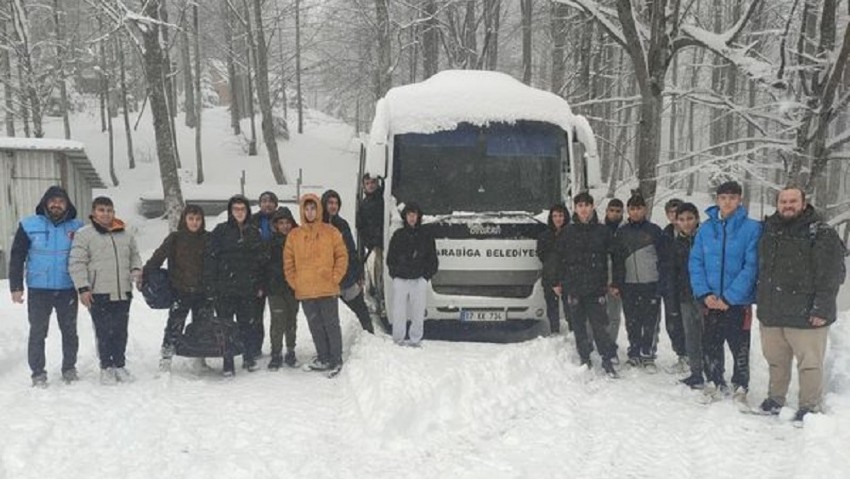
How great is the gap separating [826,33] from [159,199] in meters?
22.8

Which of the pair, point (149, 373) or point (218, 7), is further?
point (218, 7)

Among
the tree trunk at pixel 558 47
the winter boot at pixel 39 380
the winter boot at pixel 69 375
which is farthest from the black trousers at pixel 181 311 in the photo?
the tree trunk at pixel 558 47

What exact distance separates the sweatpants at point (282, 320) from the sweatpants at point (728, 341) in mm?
4266

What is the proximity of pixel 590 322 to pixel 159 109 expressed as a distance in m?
13.7

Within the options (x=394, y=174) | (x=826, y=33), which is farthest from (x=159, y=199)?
(x=826, y=33)

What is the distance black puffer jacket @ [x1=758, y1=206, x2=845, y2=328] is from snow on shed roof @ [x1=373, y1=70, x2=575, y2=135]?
391 cm

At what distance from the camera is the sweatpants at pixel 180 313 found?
24.0ft

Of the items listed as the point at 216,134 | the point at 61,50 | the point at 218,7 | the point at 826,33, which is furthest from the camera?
the point at 216,134

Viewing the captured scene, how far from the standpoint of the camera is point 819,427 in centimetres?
524

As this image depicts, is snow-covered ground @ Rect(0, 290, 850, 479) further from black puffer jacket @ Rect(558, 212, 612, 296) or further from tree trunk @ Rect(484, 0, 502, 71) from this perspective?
tree trunk @ Rect(484, 0, 502, 71)

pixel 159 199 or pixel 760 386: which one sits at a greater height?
pixel 159 199

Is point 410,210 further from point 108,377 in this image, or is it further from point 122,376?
point 108,377

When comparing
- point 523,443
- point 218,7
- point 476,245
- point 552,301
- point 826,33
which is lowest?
point 523,443

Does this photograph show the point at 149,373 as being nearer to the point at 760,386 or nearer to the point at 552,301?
the point at 552,301
